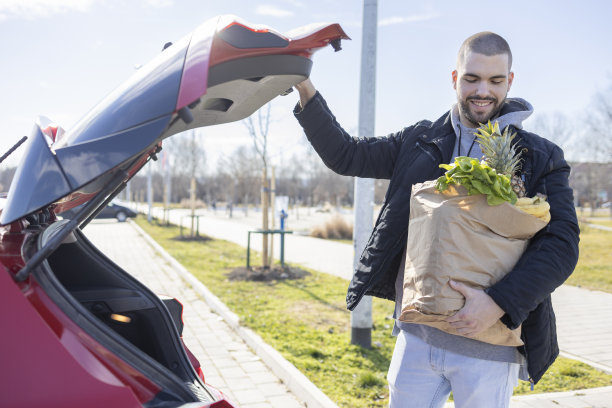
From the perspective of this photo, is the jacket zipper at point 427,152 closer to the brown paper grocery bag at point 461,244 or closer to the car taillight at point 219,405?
the brown paper grocery bag at point 461,244

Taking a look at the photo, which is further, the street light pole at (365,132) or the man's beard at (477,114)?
the street light pole at (365,132)

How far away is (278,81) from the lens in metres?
1.79

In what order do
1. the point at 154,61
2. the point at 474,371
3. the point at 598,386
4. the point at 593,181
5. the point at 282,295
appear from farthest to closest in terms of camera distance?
1. the point at 593,181
2. the point at 282,295
3. the point at 598,386
4. the point at 474,371
5. the point at 154,61

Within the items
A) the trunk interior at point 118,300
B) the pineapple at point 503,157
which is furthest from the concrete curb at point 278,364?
the pineapple at point 503,157

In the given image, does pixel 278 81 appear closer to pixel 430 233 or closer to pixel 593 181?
pixel 430 233

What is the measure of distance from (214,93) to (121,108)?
11.6 inches

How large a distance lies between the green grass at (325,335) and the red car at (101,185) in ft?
9.26

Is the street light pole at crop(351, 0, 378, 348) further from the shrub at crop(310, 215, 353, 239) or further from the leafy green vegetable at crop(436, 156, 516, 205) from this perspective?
the shrub at crop(310, 215, 353, 239)

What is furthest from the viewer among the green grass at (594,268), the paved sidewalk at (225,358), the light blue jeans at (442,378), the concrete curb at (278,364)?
the green grass at (594,268)

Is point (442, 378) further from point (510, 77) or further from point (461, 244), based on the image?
point (510, 77)

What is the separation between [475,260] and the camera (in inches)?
74.0

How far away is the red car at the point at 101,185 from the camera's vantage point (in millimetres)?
1339

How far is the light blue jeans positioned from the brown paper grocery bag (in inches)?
10.8

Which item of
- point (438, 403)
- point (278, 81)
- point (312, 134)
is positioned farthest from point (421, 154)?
point (438, 403)
